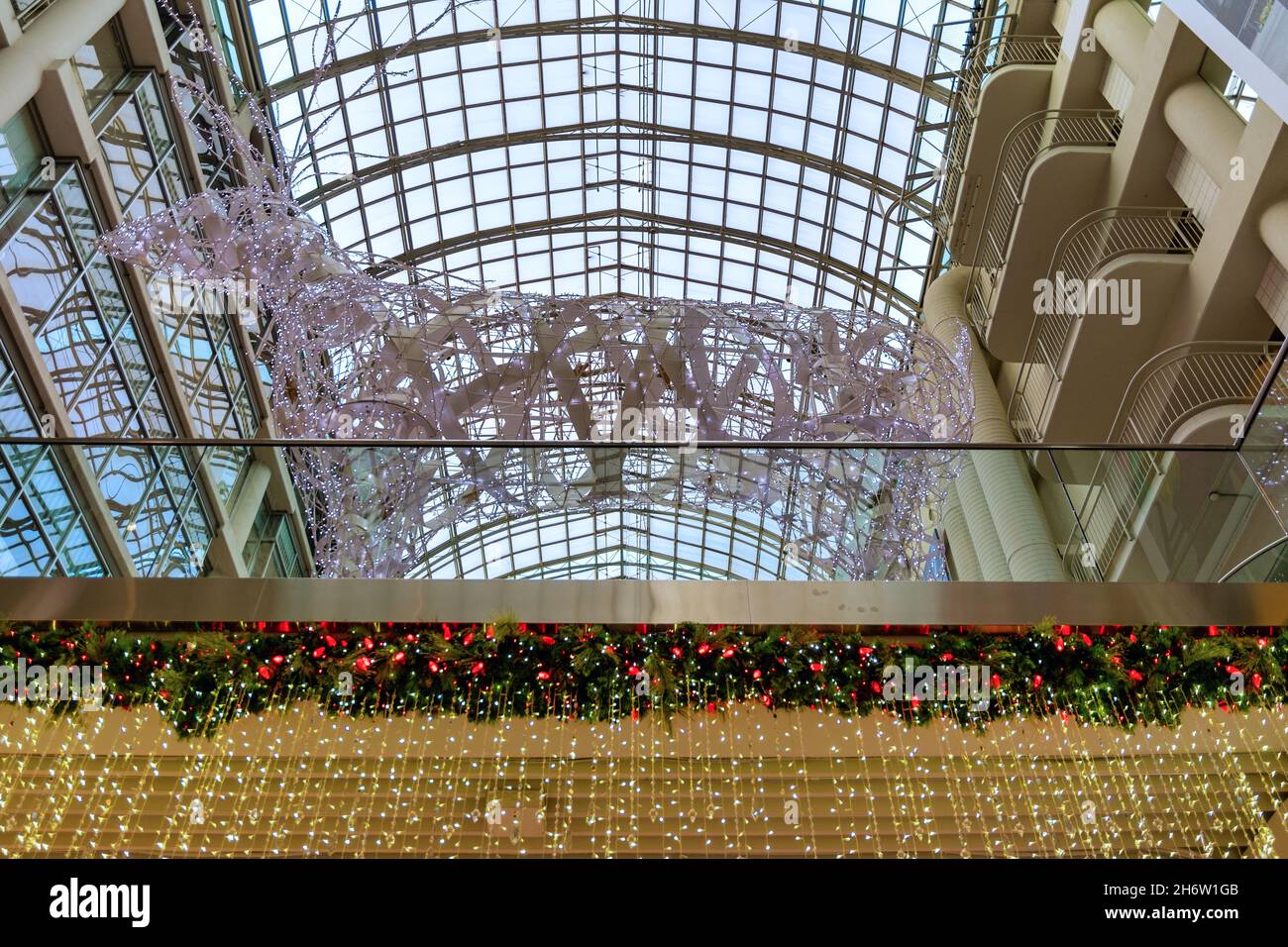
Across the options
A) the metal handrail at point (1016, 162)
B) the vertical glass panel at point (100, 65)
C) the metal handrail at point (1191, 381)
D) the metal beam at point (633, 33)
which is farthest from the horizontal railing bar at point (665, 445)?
the metal beam at point (633, 33)

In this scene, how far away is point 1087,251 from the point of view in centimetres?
1844

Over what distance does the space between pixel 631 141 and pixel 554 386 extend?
739 inches

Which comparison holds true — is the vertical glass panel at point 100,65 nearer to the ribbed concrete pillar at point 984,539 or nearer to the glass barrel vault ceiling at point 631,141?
the glass barrel vault ceiling at point 631,141

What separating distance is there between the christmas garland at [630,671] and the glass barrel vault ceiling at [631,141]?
47.1 feet

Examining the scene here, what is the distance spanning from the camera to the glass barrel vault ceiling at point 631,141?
78.6ft

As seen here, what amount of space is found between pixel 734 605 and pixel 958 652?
1.58m

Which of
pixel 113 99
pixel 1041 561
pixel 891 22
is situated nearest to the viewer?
pixel 1041 561

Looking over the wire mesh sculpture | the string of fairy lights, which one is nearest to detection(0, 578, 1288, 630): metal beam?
the string of fairy lights

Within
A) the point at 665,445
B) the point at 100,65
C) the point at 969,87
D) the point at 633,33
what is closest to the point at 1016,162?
the point at 969,87

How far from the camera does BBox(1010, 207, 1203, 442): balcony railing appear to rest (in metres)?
16.7

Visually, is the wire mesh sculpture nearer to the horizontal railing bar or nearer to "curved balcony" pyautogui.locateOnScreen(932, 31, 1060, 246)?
the horizontal railing bar

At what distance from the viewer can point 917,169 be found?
83.5 ft
